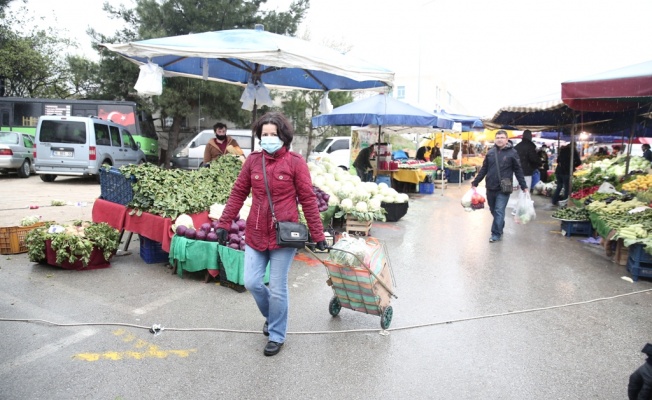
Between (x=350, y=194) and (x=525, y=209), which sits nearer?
(x=350, y=194)

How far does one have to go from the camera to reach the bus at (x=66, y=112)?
18.8 metres

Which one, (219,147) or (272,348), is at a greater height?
(219,147)

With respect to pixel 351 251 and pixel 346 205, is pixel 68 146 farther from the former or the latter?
pixel 351 251

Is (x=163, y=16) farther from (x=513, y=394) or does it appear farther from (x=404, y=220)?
(x=513, y=394)

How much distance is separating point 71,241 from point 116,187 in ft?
3.82

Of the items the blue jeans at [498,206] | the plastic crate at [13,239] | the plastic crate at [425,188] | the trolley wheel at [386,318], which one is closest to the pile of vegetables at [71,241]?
the plastic crate at [13,239]

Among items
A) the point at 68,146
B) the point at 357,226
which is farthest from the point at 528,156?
the point at 68,146

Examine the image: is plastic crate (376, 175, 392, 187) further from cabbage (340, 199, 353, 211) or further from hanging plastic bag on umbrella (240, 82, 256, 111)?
hanging plastic bag on umbrella (240, 82, 256, 111)

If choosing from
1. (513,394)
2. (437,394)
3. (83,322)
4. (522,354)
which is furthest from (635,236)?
(83,322)

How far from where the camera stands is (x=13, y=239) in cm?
641

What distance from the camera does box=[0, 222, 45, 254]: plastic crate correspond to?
637 cm

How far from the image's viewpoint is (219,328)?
4289 mm

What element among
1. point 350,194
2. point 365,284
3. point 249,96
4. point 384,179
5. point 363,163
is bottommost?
point 365,284

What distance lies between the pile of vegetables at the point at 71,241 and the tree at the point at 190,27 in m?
15.1
